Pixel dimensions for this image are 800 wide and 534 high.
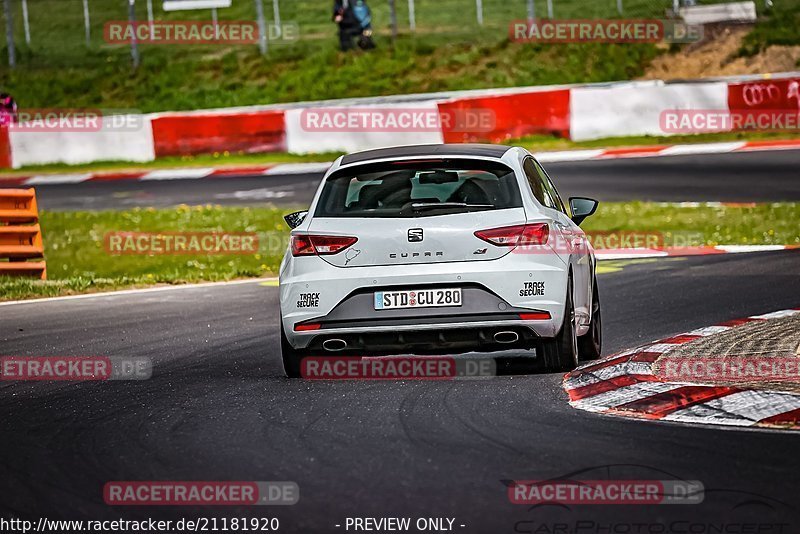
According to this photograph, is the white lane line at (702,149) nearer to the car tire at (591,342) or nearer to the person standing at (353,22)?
the person standing at (353,22)

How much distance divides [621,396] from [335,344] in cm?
186

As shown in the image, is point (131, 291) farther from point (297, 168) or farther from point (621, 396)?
point (297, 168)

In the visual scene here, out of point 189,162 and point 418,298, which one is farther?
point 189,162

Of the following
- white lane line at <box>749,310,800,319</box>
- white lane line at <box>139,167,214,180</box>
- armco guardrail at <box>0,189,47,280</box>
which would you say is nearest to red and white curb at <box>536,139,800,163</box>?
white lane line at <box>139,167,214,180</box>

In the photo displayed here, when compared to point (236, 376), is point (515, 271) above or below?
above

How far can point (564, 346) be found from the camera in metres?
9.65

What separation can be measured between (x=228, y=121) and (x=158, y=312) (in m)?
17.5

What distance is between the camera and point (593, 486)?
6426mm

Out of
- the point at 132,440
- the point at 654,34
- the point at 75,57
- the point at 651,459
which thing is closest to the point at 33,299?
the point at 132,440

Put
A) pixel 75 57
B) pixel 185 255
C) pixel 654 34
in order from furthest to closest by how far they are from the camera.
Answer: pixel 75 57 < pixel 654 34 < pixel 185 255

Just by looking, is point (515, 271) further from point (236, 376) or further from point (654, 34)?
point (654, 34)

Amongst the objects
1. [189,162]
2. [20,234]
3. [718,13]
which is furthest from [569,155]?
[20,234]

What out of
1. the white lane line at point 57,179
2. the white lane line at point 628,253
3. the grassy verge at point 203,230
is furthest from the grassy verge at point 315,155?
the white lane line at point 628,253

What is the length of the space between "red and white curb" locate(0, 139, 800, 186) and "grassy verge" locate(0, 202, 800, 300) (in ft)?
17.1
